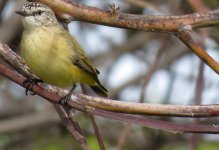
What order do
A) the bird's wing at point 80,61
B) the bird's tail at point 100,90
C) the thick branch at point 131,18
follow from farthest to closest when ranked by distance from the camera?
the bird's tail at point 100,90
the bird's wing at point 80,61
the thick branch at point 131,18

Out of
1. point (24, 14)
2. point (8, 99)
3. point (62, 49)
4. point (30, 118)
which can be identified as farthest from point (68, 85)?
point (8, 99)

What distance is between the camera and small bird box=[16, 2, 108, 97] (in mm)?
3396

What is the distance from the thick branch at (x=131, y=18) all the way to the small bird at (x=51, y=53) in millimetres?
980

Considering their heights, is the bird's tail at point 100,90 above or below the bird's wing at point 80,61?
below

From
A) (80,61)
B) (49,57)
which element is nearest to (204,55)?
(49,57)

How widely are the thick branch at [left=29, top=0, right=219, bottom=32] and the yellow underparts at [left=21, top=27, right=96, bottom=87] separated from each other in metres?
1.03

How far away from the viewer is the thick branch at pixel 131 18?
2.12m

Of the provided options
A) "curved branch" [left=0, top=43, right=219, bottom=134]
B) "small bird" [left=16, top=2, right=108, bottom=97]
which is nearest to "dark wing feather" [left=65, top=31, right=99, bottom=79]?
"small bird" [left=16, top=2, right=108, bottom=97]

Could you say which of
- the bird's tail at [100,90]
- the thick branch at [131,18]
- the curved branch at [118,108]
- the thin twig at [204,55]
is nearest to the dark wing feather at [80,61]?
the bird's tail at [100,90]

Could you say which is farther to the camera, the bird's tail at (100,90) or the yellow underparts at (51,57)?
the bird's tail at (100,90)

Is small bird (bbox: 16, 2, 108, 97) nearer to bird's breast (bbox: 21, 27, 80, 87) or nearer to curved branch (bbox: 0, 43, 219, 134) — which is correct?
bird's breast (bbox: 21, 27, 80, 87)

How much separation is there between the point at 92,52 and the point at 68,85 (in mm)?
1663

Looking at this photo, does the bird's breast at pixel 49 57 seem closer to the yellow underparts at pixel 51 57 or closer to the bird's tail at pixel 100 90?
the yellow underparts at pixel 51 57

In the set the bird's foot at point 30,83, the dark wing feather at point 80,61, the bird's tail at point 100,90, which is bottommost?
the bird's foot at point 30,83
